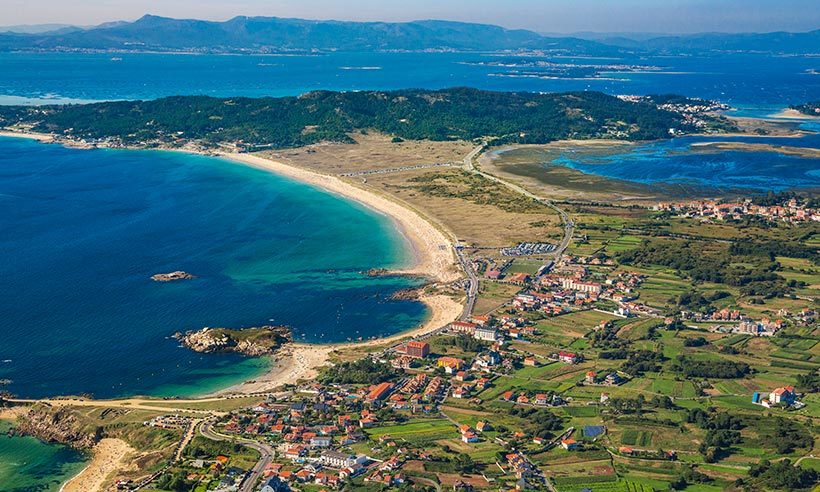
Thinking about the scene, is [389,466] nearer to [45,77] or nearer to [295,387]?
[295,387]

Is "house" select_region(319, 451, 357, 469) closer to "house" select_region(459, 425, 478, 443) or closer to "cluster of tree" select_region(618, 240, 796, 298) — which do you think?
"house" select_region(459, 425, 478, 443)

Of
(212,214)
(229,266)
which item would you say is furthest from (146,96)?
(229,266)

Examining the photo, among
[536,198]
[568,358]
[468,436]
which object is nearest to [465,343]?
[568,358]

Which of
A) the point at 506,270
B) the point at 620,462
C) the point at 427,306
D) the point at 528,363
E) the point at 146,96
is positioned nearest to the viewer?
the point at 620,462

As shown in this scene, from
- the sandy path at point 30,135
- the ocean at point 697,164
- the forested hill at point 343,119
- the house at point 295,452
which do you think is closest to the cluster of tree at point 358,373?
the house at point 295,452

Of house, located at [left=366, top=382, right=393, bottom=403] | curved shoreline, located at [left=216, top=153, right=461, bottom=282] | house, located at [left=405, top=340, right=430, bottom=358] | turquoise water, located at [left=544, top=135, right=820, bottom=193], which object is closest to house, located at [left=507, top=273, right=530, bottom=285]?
curved shoreline, located at [left=216, top=153, right=461, bottom=282]

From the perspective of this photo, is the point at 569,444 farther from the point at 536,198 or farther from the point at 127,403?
the point at 536,198
